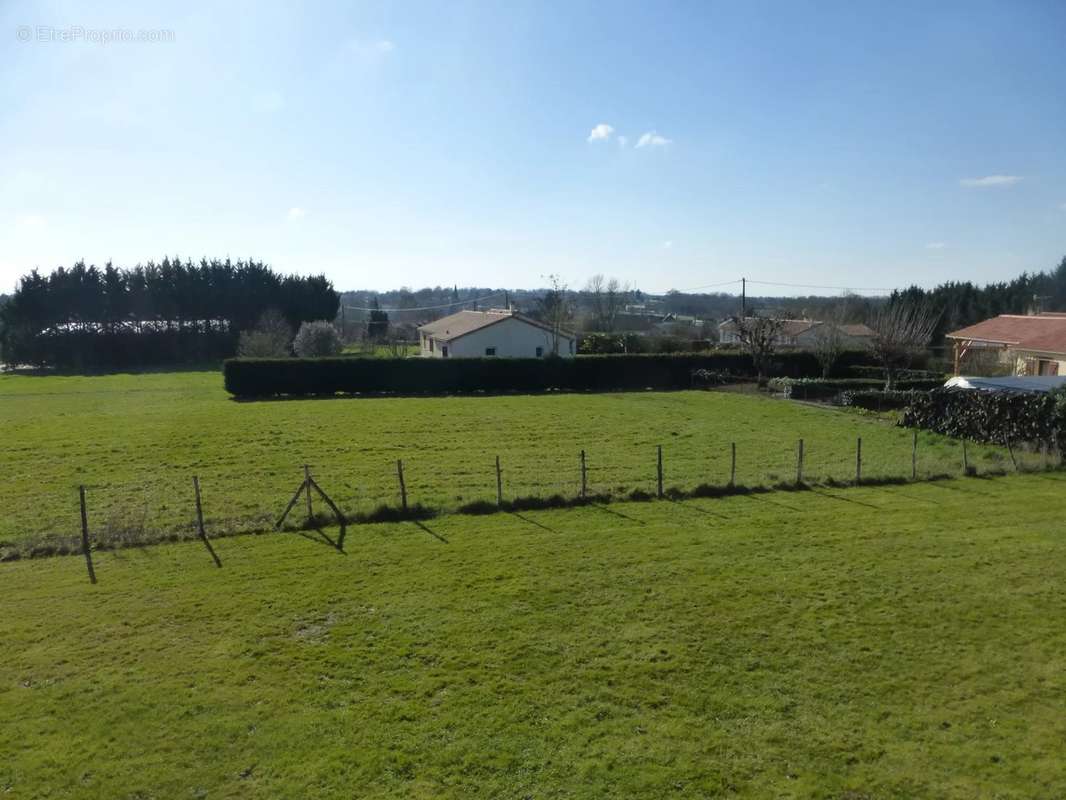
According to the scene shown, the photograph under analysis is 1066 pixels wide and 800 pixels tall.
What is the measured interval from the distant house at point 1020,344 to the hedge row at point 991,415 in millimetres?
10967

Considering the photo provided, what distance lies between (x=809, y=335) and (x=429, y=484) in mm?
47591

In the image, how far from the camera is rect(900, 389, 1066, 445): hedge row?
19562 millimetres

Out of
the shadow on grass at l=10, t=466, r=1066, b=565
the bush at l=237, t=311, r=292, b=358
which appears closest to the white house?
the bush at l=237, t=311, r=292, b=358

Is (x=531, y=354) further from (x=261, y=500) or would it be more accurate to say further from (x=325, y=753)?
(x=325, y=753)

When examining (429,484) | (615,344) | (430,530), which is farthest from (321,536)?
(615,344)

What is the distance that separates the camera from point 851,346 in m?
46.0

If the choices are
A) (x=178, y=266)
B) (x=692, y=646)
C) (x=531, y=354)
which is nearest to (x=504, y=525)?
(x=692, y=646)

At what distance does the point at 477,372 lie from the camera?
39.2m

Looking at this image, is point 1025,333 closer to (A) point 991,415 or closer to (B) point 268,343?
(A) point 991,415

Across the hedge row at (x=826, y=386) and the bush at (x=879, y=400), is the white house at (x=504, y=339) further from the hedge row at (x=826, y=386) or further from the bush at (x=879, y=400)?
the bush at (x=879, y=400)

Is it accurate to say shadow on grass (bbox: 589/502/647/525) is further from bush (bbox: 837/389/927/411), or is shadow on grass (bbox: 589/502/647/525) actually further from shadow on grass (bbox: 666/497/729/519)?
bush (bbox: 837/389/927/411)

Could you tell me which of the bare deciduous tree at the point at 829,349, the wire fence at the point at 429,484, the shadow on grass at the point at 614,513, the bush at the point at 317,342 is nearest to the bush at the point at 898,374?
the bare deciduous tree at the point at 829,349

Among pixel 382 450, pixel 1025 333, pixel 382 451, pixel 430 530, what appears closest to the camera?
pixel 430 530

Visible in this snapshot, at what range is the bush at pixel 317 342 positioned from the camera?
49.9 meters
